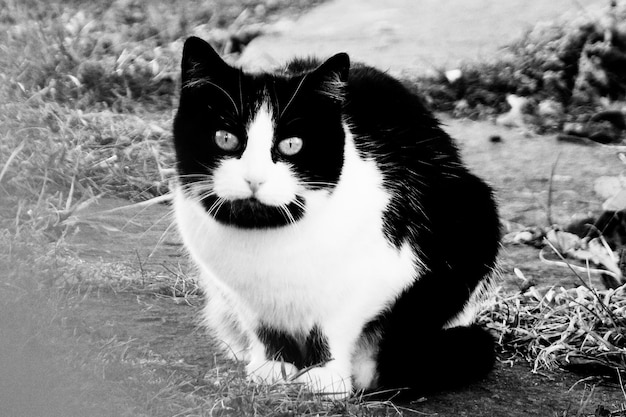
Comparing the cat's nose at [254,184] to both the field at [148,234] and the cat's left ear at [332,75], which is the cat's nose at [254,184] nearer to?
the cat's left ear at [332,75]

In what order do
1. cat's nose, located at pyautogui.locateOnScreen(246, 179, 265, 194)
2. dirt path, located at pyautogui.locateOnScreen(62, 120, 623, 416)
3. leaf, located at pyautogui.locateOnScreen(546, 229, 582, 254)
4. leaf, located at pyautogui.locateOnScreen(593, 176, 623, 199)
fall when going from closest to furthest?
cat's nose, located at pyautogui.locateOnScreen(246, 179, 265, 194) → dirt path, located at pyautogui.locateOnScreen(62, 120, 623, 416) → leaf, located at pyautogui.locateOnScreen(546, 229, 582, 254) → leaf, located at pyautogui.locateOnScreen(593, 176, 623, 199)

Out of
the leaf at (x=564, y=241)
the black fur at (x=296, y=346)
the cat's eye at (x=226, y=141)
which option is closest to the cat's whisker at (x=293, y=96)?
the cat's eye at (x=226, y=141)

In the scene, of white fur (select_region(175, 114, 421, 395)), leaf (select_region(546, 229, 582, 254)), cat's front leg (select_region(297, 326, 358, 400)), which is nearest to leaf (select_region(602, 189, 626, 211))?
leaf (select_region(546, 229, 582, 254))

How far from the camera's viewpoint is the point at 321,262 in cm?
179

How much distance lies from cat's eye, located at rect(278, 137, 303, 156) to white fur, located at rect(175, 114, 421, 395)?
1.6 inches

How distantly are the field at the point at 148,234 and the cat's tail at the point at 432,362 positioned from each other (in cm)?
4

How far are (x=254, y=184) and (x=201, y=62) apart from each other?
0.29 m

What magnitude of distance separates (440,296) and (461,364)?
172 mm

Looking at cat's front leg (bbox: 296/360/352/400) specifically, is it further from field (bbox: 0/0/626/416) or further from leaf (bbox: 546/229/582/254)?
leaf (bbox: 546/229/582/254)

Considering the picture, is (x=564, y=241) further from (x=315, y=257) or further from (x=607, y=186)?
(x=315, y=257)

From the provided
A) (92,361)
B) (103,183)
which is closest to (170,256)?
(103,183)

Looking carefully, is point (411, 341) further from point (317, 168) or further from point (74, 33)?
point (74, 33)

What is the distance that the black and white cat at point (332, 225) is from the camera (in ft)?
5.65

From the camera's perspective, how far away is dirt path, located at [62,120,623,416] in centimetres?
192
